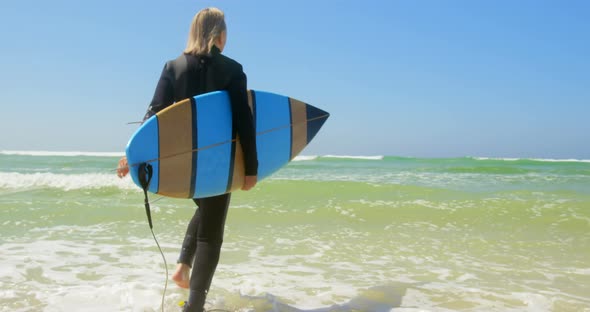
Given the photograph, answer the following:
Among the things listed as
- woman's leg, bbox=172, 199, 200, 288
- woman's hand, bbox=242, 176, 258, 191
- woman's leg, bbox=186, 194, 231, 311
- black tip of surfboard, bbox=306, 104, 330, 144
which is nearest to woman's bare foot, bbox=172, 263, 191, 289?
woman's leg, bbox=172, 199, 200, 288

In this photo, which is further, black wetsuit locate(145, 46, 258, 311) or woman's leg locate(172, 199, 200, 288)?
woman's leg locate(172, 199, 200, 288)

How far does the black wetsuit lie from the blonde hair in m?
0.04

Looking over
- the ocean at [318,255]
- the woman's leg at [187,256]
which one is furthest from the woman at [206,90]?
the ocean at [318,255]

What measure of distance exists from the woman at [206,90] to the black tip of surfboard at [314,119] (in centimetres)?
91

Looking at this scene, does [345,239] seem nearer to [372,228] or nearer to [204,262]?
[372,228]

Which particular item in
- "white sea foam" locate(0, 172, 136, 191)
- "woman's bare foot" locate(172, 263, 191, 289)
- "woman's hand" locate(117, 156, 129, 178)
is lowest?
"white sea foam" locate(0, 172, 136, 191)

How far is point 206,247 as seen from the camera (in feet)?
7.82

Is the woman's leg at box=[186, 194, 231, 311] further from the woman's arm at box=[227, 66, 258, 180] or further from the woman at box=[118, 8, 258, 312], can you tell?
the woman's arm at box=[227, 66, 258, 180]

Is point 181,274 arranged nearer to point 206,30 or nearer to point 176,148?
point 176,148

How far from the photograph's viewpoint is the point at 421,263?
4.00m

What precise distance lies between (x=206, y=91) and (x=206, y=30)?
300mm

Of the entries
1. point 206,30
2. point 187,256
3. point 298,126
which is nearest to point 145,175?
point 187,256

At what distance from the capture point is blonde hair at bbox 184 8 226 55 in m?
2.30

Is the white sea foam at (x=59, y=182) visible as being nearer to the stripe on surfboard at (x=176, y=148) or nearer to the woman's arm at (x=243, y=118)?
the stripe on surfboard at (x=176, y=148)
